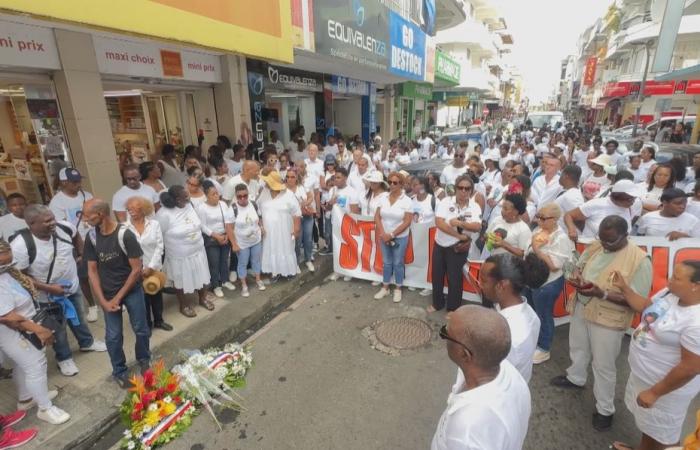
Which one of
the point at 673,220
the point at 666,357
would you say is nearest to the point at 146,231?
the point at 666,357

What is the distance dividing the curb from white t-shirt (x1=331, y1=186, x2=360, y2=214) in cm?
124

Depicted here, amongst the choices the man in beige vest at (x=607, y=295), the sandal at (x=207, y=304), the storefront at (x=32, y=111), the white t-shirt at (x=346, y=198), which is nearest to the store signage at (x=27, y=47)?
the storefront at (x=32, y=111)

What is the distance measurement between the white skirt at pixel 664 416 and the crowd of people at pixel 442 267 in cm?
1

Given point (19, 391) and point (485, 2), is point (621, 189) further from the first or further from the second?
point (485, 2)

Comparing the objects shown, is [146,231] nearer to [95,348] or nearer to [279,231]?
[95,348]

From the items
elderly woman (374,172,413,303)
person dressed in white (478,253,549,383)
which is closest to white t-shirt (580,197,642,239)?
elderly woman (374,172,413,303)

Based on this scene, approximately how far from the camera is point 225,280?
5.82 meters

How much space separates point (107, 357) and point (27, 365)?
1114 millimetres

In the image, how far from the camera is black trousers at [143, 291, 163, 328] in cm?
455

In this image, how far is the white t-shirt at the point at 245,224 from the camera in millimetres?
5312

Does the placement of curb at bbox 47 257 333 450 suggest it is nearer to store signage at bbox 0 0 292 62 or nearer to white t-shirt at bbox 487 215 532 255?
white t-shirt at bbox 487 215 532 255

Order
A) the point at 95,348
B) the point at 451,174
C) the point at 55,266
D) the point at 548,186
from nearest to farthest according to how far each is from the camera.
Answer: the point at 55,266, the point at 95,348, the point at 548,186, the point at 451,174

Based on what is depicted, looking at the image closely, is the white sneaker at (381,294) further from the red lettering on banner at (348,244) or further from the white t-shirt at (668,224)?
the white t-shirt at (668,224)

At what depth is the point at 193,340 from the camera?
447 centimetres
